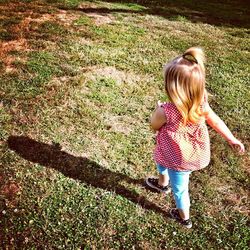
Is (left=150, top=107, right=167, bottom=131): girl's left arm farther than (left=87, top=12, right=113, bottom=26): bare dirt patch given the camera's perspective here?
No

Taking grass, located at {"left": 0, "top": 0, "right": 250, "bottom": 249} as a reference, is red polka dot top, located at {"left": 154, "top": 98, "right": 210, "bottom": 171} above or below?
above

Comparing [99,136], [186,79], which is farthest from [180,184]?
[99,136]

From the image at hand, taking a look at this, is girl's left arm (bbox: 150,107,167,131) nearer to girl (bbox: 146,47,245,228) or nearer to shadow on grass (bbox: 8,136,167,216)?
girl (bbox: 146,47,245,228)

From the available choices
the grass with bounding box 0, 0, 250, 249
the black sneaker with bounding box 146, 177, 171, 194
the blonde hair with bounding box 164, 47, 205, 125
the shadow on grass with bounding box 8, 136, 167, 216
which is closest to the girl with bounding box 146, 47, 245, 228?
the blonde hair with bounding box 164, 47, 205, 125

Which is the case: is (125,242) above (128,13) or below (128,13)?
below

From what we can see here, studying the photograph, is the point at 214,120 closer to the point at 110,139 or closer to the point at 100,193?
the point at 100,193

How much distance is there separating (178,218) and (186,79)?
189 centimetres

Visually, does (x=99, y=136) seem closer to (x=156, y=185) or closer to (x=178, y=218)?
(x=156, y=185)

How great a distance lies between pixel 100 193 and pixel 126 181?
16.3 inches

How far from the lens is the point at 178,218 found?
4176 millimetres

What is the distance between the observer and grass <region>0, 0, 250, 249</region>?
401 centimetres

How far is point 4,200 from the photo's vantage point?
416 cm

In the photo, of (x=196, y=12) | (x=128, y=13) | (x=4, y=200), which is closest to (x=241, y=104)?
(x=4, y=200)

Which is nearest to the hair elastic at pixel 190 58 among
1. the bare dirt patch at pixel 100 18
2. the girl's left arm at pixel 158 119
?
the girl's left arm at pixel 158 119
